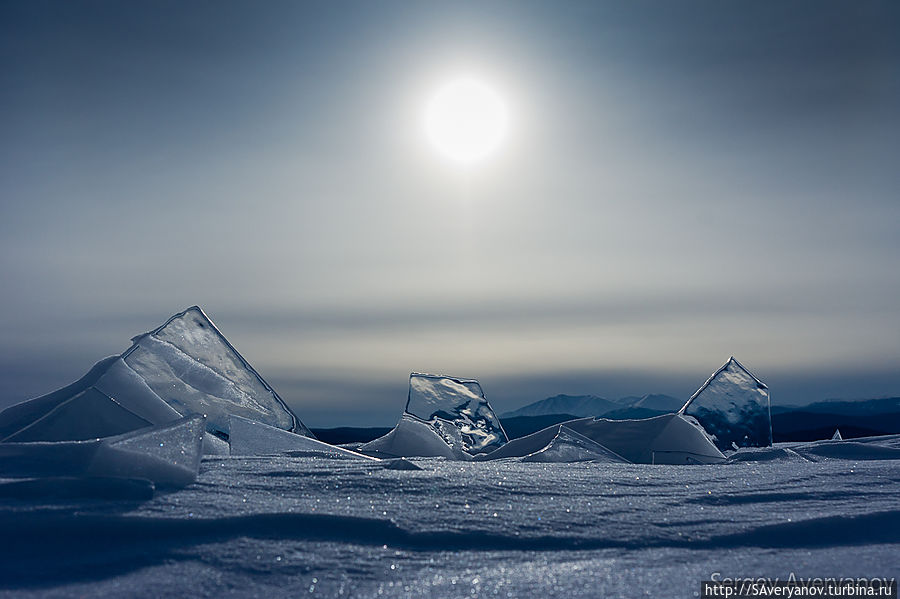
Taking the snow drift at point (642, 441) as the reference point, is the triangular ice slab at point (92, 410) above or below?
above

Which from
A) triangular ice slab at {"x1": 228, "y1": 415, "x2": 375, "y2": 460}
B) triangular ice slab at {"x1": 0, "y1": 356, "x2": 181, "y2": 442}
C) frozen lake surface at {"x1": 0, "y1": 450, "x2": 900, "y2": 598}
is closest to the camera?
frozen lake surface at {"x1": 0, "y1": 450, "x2": 900, "y2": 598}

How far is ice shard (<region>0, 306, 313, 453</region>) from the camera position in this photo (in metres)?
3.43

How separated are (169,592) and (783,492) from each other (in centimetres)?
213

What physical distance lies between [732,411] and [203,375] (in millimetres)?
4508

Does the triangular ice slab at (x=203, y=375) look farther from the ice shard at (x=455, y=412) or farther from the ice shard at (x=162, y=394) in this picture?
the ice shard at (x=455, y=412)

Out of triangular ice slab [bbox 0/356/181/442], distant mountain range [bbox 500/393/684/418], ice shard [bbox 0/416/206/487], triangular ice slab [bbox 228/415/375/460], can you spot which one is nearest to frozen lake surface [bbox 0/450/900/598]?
ice shard [bbox 0/416/206/487]

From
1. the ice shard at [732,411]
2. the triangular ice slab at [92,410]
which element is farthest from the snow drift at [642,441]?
the triangular ice slab at [92,410]

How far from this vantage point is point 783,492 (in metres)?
2.46

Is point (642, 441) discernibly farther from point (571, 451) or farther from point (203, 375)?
point (203, 375)

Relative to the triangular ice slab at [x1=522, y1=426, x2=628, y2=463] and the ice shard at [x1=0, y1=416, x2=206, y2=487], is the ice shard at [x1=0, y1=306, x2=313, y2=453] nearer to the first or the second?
the ice shard at [x1=0, y1=416, x2=206, y2=487]

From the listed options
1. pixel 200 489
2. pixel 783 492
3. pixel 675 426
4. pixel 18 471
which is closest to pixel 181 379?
pixel 18 471

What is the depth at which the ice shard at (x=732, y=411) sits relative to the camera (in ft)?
19.1

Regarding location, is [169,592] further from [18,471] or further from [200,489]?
[18,471]

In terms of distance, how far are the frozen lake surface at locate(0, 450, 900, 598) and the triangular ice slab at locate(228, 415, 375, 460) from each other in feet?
3.64
